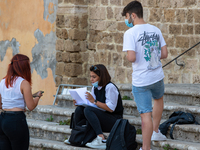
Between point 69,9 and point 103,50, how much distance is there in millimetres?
1097

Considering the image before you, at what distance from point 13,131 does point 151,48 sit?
164 cm

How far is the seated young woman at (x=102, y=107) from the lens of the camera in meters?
5.21

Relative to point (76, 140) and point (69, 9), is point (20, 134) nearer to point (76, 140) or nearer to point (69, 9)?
point (76, 140)

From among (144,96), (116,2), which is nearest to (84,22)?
(116,2)

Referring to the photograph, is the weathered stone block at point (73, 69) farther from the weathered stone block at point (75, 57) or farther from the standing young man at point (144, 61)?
the standing young man at point (144, 61)

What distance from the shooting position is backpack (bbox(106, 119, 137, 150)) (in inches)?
186

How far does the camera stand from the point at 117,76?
27.7ft

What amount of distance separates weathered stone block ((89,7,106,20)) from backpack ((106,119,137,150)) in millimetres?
4172

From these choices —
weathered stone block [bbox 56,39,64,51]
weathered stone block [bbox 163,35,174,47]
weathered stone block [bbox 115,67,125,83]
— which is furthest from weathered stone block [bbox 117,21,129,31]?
weathered stone block [bbox 56,39,64,51]

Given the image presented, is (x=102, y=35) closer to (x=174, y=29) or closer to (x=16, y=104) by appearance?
(x=174, y=29)

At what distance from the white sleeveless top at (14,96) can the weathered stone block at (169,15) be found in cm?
398

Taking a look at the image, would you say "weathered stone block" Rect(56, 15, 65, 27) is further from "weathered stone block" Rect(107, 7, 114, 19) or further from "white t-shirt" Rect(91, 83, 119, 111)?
"white t-shirt" Rect(91, 83, 119, 111)

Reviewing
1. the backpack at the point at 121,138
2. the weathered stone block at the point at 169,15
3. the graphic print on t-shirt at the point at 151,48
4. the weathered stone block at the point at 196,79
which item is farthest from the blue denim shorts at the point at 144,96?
the weathered stone block at the point at 169,15

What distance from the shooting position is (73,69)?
28.8 feet
